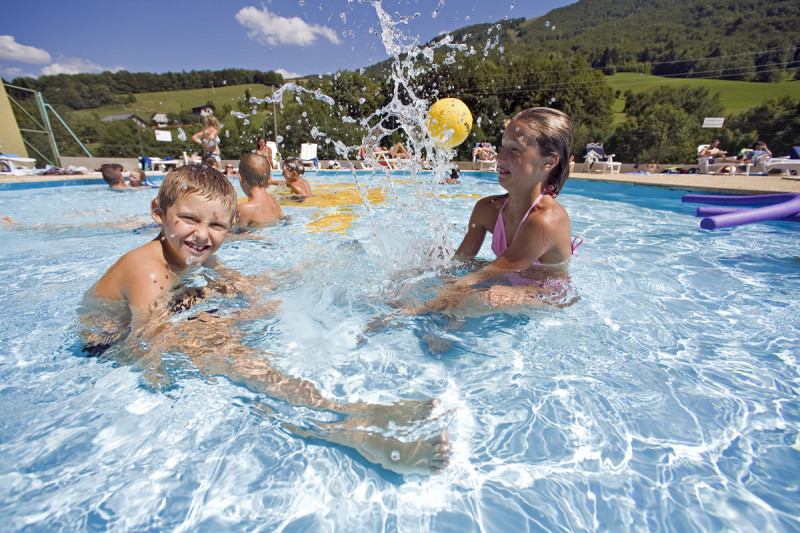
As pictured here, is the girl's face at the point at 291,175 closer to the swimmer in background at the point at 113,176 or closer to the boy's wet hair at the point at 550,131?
the swimmer in background at the point at 113,176

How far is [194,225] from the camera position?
2.08 metres

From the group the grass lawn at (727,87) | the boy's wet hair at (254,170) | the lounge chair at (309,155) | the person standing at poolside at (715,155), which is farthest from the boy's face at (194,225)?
the grass lawn at (727,87)

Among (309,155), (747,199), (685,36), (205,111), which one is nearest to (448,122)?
(747,199)

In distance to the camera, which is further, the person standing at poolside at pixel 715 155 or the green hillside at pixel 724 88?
the green hillside at pixel 724 88

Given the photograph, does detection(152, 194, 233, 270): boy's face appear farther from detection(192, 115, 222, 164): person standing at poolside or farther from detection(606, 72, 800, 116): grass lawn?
detection(606, 72, 800, 116): grass lawn

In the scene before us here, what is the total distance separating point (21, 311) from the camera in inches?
118

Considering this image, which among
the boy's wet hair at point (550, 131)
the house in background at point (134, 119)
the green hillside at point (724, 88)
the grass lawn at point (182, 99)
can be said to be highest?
the grass lawn at point (182, 99)

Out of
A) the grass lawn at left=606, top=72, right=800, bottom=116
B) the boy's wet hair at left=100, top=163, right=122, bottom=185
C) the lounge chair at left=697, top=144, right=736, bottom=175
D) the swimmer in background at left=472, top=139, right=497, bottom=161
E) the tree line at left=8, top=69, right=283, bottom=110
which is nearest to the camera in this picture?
the boy's wet hair at left=100, top=163, right=122, bottom=185

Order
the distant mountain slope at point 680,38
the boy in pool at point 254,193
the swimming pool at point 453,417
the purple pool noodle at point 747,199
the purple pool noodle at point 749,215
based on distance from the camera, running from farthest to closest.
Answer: the distant mountain slope at point 680,38, the purple pool noodle at point 747,199, the boy in pool at point 254,193, the purple pool noodle at point 749,215, the swimming pool at point 453,417

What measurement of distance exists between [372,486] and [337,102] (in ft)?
99.5

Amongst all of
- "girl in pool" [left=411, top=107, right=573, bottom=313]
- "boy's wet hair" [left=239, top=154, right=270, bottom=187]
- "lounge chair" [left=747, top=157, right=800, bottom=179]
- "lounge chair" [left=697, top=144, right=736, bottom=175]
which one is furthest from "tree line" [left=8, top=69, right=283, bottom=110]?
"girl in pool" [left=411, top=107, right=573, bottom=313]

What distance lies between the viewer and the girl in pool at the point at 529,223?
244 cm

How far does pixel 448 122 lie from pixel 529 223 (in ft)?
17.4

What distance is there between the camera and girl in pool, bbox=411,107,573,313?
2.44 metres
